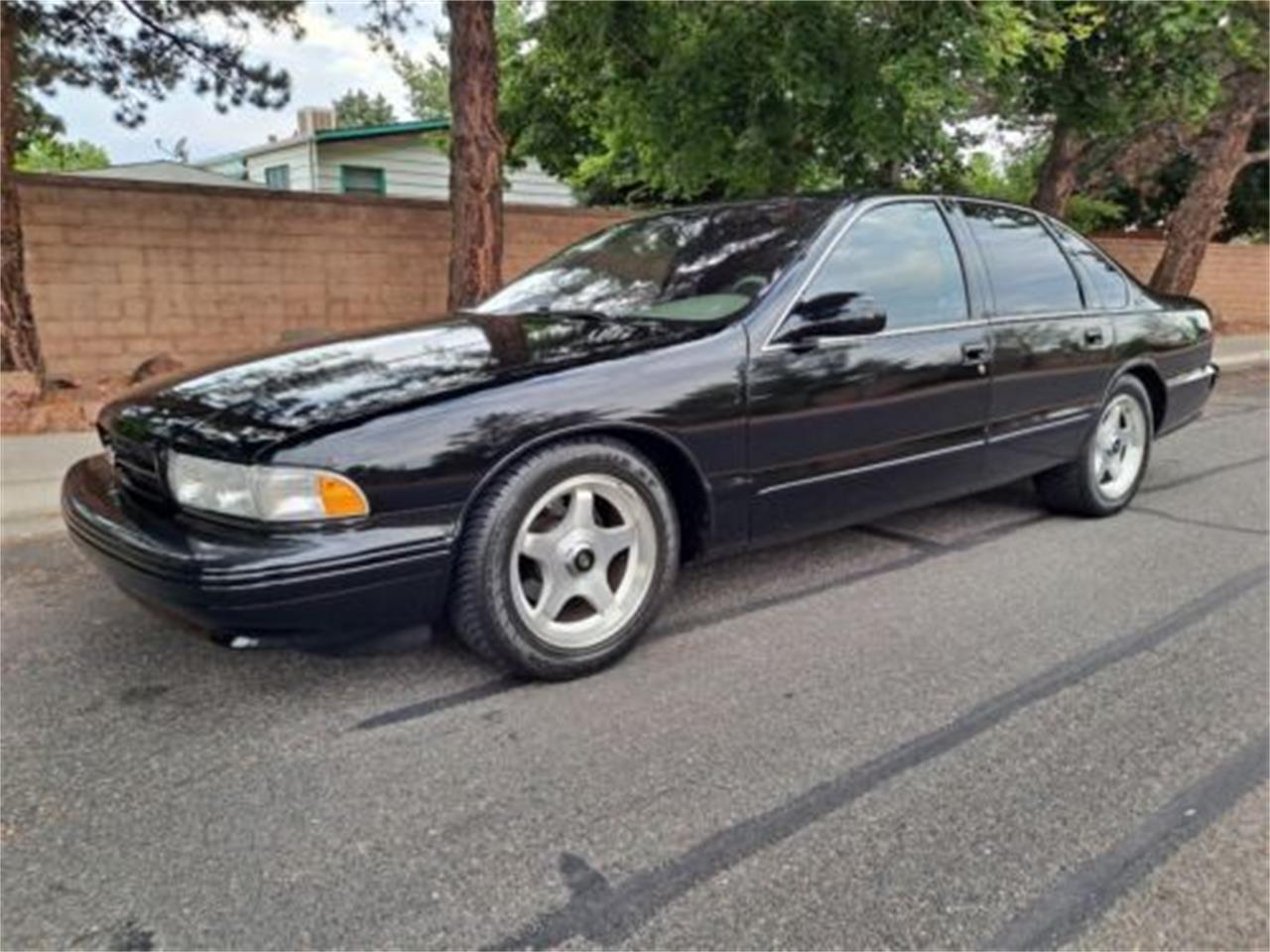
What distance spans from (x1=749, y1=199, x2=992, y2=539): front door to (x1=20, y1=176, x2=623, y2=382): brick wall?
5.66 metres

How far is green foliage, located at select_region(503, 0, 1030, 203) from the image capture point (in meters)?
7.89

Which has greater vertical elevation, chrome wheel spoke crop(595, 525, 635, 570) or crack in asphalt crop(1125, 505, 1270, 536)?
chrome wheel spoke crop(595, 525, 635, 570)

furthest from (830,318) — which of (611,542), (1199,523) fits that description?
(1199,523)

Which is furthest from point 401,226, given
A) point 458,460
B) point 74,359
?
Answer: point 458,460

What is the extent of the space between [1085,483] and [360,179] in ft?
51.8

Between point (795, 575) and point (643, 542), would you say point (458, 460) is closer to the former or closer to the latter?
point (643, 542)

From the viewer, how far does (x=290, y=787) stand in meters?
2.44

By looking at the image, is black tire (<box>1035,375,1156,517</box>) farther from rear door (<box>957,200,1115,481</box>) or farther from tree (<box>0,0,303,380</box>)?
tree (<box>0,0,303,380</box>)

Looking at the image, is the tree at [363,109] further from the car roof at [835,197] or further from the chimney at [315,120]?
the car roof at [835,197]

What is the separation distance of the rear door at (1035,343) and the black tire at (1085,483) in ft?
0.31

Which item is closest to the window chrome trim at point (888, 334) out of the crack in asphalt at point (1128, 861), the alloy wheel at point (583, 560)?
the alloy wheel at point (583, 560)

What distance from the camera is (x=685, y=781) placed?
2494mm

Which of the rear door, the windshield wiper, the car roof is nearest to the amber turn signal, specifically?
the windshield wiper

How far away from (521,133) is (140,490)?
12.8 metres
